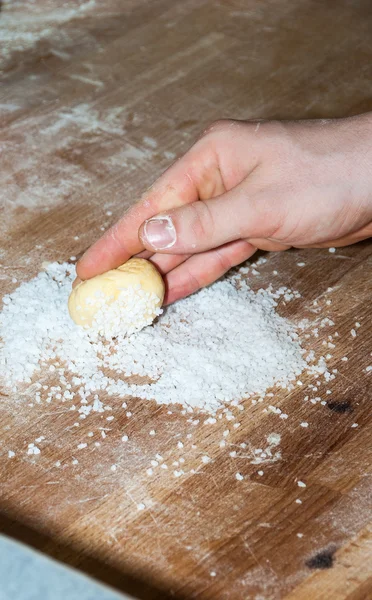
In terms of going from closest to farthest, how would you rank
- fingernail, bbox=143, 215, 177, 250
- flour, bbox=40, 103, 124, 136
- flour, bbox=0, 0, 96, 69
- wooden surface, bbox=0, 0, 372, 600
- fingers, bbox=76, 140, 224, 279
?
wooden surface, bbox=0, 0, 372, 600 → fingernail, bbox=143, 215, 177, 250 → fingers, bbox=76, 140, 224, 279 → flour, bbox=40, 103, 124, 136 → flour, bbox=0, 0, 96, 69

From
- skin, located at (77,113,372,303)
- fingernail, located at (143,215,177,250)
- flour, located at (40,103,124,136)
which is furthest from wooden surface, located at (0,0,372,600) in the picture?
fingernail, located at (143,215,177,250)

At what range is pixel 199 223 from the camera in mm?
1088

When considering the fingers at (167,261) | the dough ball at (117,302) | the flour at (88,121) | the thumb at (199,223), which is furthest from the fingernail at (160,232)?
the flour at (88,121)

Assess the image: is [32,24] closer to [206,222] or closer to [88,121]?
[88,121]

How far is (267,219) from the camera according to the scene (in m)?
1.13

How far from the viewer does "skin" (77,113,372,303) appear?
1099mm

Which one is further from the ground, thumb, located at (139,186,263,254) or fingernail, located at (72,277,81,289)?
thumb, located at (139,186,263,254)

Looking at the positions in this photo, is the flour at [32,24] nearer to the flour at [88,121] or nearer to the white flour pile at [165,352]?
the flour at [88,121]

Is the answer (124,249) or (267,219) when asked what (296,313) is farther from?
(124,249)

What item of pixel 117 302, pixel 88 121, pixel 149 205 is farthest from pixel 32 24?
pixel 117 302

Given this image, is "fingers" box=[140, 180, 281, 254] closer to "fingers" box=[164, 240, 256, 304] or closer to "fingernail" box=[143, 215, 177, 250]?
"fingernail" box=[143, 215, 177, 250]

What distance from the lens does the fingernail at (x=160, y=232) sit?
1.08m

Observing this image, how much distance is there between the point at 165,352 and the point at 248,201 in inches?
10.6

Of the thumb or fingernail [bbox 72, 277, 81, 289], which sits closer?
the thumb
